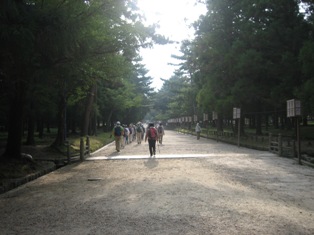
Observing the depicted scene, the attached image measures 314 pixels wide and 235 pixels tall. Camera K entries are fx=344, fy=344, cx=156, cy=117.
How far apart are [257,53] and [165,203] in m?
18.7

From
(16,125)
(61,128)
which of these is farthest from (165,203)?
(61,128)

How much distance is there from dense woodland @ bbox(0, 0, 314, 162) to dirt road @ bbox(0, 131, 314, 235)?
319 centimetres

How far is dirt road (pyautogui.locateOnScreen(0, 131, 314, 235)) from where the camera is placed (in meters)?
5.16

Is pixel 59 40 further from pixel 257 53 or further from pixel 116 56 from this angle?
pixel 257 53

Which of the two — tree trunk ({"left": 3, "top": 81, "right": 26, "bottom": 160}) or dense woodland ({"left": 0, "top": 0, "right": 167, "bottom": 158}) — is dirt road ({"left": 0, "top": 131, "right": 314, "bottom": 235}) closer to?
tree trunk ({"left": 3, "top": 81, "right": 26, "bottom": 160})

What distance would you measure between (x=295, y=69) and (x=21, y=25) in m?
19.0

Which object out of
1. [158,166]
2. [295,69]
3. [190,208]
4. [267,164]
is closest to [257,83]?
[295,69]

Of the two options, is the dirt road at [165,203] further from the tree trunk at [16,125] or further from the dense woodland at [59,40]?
the dense woodland at [59,40]

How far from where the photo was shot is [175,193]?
7465mm

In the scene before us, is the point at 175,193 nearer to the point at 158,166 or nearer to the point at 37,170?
the point at 158,166

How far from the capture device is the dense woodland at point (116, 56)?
767 centimetres

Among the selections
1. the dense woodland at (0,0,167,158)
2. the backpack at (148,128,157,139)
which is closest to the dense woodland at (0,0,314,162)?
the dense woodland at (0,0,167,158)

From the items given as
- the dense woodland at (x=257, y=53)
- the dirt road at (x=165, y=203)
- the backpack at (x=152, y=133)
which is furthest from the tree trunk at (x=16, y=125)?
the dense woodland at (x=257, y=53)

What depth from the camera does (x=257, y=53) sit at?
23.1 m
